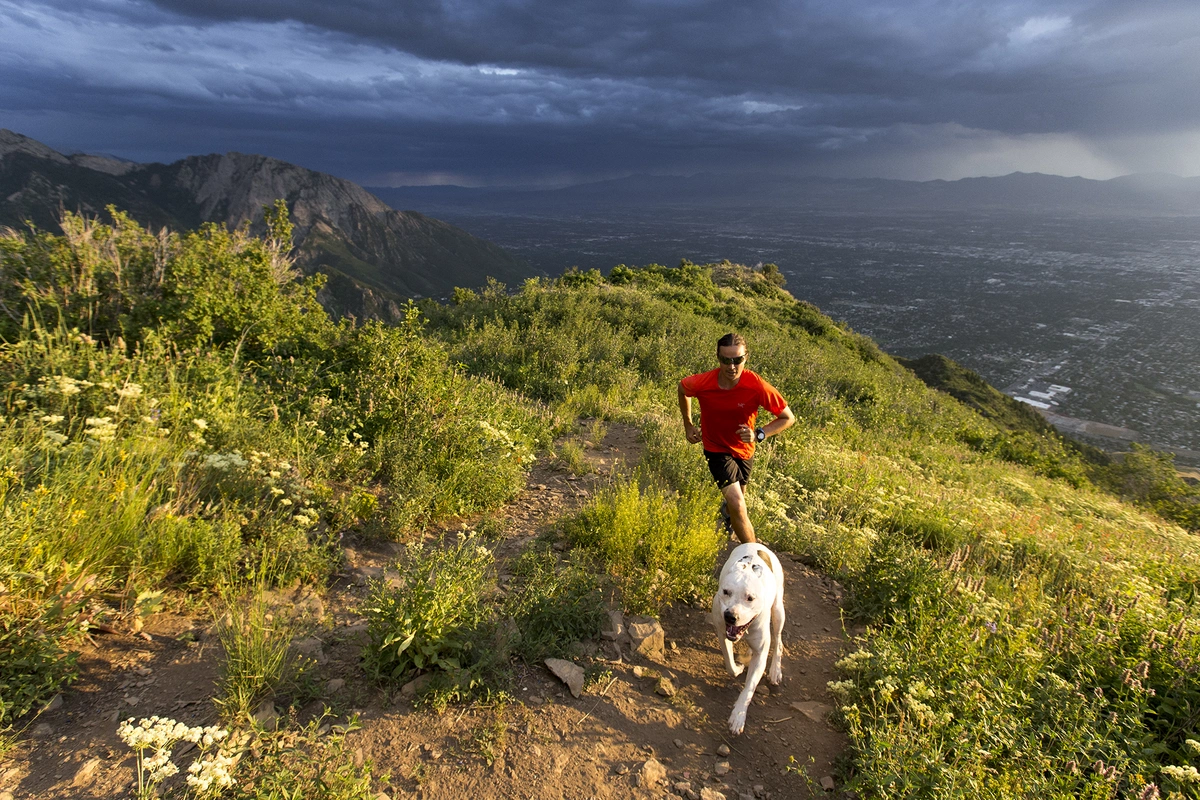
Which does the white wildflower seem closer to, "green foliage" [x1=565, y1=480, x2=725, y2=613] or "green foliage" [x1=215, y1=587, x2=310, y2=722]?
"green foliage" [x1=565, y1=480, x2=725, y2=613]

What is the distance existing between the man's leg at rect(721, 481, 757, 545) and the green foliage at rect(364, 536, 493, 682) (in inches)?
82.9

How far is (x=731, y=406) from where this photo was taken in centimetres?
459

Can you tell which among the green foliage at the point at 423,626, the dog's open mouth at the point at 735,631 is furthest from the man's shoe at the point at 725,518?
the green foliage at the point at 423,626

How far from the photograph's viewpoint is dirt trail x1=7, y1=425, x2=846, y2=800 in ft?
8.26

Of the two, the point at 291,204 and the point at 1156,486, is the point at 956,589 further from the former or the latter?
the point at 291,204

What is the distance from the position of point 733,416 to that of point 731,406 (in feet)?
0.29

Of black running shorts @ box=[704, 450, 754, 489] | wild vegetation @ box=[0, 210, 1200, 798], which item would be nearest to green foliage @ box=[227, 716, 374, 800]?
wild vegetation @ box=[0, 210, 1200, 798]

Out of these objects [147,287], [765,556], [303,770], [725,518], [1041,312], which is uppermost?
[147,287]

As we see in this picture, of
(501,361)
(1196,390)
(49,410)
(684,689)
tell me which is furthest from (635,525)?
(1196,390)

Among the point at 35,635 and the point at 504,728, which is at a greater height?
the point at 35,635

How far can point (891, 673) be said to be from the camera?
3.33 meters

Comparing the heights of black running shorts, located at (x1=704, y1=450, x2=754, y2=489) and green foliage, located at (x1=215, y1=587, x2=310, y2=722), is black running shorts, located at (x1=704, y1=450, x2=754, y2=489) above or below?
above

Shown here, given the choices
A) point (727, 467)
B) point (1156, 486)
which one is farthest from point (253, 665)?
point (1156, 486)

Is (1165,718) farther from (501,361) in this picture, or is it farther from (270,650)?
(501,361)
